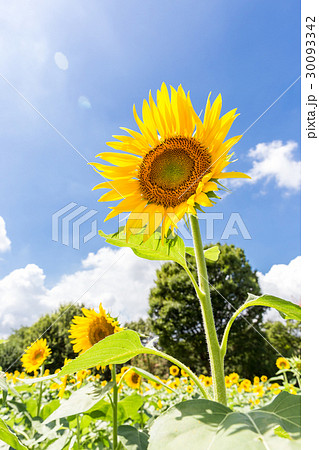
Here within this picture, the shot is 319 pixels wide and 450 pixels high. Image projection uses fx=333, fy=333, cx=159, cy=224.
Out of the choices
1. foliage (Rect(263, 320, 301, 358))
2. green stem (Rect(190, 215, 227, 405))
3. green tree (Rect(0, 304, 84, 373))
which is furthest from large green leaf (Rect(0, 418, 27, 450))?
foliage (Rect(263, 320, 301, 358))

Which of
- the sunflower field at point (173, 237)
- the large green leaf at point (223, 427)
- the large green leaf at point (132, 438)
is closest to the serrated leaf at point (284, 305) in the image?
the sunflower field at point (173, 237)

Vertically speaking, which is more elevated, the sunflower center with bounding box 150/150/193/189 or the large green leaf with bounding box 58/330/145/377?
the sunflower center with bounding box 150/150/193/189

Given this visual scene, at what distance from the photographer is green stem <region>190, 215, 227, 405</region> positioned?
20.2 inches

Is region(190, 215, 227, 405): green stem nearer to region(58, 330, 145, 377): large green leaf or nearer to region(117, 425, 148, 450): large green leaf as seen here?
region(58, 330, 145, 377): large green leaf

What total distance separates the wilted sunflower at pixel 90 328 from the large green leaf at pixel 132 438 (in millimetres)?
313

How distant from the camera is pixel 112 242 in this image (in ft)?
1.86

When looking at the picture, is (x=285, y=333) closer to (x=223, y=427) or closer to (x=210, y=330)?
(x=210, y=330)

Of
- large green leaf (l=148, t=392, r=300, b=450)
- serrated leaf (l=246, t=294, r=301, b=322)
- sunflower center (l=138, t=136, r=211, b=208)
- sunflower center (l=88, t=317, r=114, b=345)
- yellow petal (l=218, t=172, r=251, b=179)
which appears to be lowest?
large green leaf (l=148, t=392, r=300, b=450)

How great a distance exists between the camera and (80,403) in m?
0.65

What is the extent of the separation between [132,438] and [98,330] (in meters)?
0.39

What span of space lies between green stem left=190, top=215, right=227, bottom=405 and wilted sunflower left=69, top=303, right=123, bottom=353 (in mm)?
539

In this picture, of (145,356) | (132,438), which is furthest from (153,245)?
(145,356)
